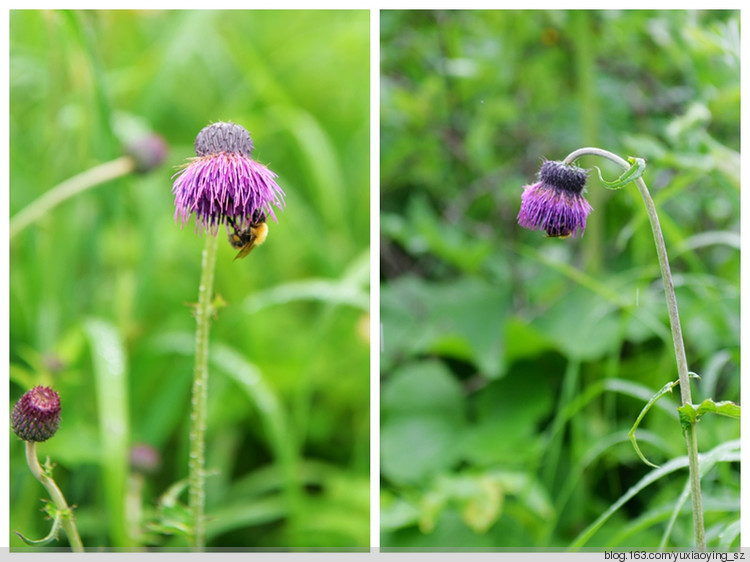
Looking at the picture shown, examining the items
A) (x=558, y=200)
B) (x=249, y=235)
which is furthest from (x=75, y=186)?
(x=558, y=200)

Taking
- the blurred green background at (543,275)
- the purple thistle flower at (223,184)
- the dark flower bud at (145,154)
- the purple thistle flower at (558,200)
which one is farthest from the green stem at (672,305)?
the dark flower bud at (145,154)

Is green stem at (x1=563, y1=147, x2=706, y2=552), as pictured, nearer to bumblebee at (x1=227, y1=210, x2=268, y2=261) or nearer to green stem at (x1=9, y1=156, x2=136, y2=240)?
bumblebee at (x1=227, y1=210, x2=268, y2=261)

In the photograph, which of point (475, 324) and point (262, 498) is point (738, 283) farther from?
point (262, 498)

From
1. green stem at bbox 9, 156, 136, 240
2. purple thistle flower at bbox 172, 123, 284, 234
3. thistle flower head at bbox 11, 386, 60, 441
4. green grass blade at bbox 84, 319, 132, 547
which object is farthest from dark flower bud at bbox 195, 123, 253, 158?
green grass blade at bbox 84, 319, 132, 547

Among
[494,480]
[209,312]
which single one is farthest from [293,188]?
[209,312]

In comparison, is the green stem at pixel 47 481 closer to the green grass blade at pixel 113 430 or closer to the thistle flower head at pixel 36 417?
the thistle flower head at pixel 36 417

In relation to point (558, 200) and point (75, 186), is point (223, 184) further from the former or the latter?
point (75, 186)

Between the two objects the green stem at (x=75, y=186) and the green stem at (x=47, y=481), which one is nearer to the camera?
the green stem at (x=47, y=481)
